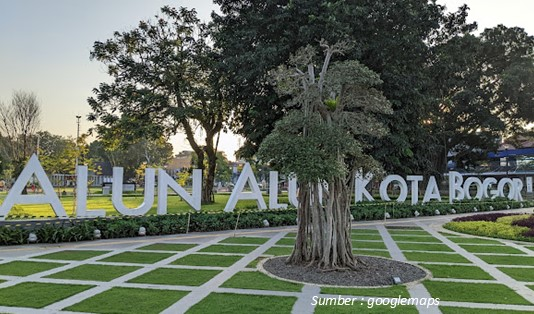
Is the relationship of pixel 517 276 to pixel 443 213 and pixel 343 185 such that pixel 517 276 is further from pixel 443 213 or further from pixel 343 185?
pixel 443 213

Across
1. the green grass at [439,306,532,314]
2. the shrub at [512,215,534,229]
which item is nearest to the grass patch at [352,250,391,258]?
the green grass at [439,306,532,314]

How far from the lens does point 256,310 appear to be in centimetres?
584

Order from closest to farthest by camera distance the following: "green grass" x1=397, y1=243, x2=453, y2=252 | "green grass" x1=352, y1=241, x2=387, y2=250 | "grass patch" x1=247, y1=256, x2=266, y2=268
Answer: "grass patch" x1=247, y1=256, x2=266, y2=268 < "green grass" x1=397, y1=243, x2=453, y2=252 < "green grass" x1=352, y1=241, x2=387, y2=250

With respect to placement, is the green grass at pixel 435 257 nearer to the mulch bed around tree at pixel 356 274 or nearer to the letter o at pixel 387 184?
the mulch bed around tree at pixel 356 274

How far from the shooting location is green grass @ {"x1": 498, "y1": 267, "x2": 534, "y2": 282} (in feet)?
26.2

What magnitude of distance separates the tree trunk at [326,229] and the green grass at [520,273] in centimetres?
310

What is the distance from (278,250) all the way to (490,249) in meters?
5.99

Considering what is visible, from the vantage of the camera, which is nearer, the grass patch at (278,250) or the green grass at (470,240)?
the grass patch at (278,250)

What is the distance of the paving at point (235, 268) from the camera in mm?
6195

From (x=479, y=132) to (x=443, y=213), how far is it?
1540cm

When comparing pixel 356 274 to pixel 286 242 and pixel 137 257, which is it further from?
pixel 137 257

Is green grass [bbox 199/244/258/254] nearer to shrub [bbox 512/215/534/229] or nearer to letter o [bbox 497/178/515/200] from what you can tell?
shrub [bbox 512/215/534/229]

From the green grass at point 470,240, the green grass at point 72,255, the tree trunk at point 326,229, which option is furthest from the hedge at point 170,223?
the tree trunk at point 326,229

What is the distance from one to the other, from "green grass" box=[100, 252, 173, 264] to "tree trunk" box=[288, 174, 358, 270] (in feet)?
10.5
